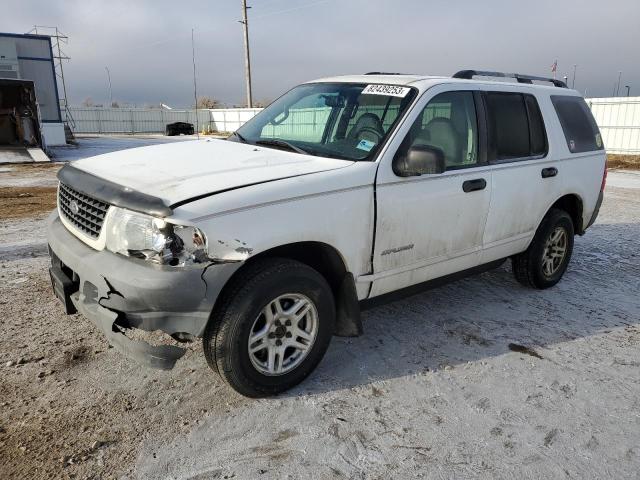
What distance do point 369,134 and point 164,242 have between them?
1608 millimetres

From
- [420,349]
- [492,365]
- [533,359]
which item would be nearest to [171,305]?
[420,349]

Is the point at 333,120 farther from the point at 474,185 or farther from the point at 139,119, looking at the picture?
the point at 139,119

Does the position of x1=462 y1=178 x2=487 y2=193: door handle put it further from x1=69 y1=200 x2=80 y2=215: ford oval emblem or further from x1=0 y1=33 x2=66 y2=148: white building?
x1=0 y1=33 x2=66 y2=148: white building

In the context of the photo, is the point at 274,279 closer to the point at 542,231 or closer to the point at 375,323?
the point at 375,323

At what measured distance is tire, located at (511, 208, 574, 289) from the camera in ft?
15.4

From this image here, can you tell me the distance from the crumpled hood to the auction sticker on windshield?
0.76 meters

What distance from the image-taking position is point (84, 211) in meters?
2.98

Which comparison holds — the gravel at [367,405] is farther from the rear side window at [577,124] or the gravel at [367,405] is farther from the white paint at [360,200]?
the rear side window at [577,124]

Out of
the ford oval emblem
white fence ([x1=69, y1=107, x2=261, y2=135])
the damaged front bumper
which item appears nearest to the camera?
the damaged front bumper

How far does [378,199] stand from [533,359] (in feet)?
5.36

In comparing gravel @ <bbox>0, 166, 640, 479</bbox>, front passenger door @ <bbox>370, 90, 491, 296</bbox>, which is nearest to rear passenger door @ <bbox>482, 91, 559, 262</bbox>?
front passenger door @ <bbox>370, 90, 491, 296</bbox>

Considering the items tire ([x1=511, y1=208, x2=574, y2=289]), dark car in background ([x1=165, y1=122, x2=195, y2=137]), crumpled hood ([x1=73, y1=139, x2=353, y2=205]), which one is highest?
crumpled hood ([x1=73, y1=139, x2=353, y2=205])

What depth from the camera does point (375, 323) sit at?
4.06 meters

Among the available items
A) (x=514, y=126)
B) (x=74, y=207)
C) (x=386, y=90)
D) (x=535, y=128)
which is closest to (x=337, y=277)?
(x=386, y=90)
